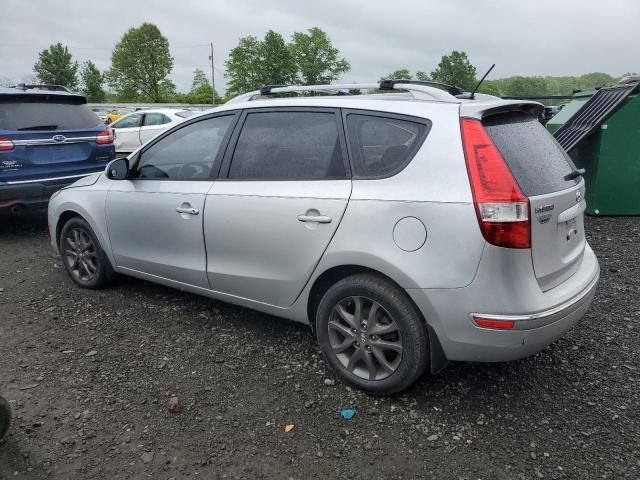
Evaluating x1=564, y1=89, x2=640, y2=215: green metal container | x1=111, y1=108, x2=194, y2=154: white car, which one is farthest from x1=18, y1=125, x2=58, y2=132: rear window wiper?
x1=111, y1=108, x2=194, y2=154: white car

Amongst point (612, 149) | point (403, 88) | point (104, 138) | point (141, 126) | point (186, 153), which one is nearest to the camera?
point (403, 88)

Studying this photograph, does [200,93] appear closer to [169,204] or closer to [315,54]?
[315,54]

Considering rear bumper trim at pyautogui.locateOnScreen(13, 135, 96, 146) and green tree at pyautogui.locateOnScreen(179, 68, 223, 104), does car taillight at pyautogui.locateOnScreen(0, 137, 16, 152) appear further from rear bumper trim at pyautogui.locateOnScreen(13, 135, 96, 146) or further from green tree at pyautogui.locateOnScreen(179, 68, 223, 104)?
green tree at pyautogui.locateOnScreen(179, 68, 223, 104)

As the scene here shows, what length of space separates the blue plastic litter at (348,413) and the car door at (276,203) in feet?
2.36

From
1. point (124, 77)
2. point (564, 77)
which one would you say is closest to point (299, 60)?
point (124, 77)

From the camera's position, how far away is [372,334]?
2873 millimetres

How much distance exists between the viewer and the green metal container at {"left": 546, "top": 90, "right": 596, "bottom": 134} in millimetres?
7579

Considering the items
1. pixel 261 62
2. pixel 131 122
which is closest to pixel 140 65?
pixel 261 62

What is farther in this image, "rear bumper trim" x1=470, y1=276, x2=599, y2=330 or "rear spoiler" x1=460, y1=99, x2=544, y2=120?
"rear spoiler" x1=460, y1=99, x2=544, y2=120

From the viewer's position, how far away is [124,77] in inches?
3137

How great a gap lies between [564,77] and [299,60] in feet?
167

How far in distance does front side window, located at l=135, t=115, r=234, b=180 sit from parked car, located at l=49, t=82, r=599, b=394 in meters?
0.02

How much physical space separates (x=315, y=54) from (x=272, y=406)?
7864 centimetres

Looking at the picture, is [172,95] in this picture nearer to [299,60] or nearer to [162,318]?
[299,60]
